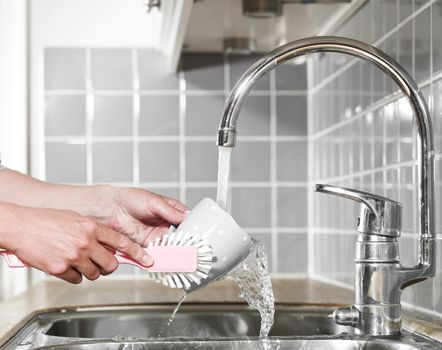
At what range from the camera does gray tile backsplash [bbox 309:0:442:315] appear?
1.13 metres

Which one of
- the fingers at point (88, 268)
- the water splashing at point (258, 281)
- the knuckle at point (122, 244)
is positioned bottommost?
the water splashing at point (258, 281)

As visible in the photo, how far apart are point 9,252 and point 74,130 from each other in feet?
3.72

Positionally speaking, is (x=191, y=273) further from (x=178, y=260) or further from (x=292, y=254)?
(x=292, y=254)

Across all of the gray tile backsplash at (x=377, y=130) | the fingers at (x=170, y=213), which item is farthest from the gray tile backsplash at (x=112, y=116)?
the fingers at (x=170, y=213)

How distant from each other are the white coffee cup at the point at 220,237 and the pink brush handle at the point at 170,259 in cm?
3

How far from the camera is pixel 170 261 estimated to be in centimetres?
87

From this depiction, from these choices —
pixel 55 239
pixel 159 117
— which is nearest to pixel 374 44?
pixel 159 117

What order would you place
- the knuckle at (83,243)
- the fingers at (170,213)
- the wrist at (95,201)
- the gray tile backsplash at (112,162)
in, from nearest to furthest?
the knuckle at (83,243) → the fingers at (170,213) → the wrist at (95,201) → the gray tile backsplash at (112,162)

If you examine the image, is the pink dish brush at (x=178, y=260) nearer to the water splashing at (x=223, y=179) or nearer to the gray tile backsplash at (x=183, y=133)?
the water splashing at (x=223, y=179)

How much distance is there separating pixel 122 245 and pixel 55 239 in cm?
7

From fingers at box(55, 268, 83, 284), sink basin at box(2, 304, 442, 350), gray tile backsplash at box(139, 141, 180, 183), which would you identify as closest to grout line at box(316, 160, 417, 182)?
sink basin at box(2, 304, 442, 350)

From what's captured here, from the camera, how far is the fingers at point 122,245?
2.76ft

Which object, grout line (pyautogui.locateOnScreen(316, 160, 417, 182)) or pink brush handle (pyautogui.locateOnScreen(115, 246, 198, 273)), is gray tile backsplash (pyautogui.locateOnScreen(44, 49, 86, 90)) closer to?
grout line (pyautogui.locateOnScreen(316, 160, 417, 182))

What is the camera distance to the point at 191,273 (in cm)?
89
